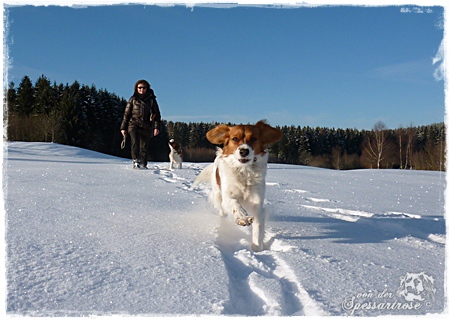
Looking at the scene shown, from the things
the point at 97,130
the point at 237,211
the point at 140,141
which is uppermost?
the point at 97,130

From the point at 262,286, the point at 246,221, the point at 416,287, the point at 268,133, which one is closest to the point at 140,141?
the point at 268,133

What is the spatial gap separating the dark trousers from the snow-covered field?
3663 millimetres

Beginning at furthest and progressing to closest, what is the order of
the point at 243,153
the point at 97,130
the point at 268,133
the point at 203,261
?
1. the point at 97,130
2. the point at 268,133
3. the point at 243,153
4. the point at 203,261

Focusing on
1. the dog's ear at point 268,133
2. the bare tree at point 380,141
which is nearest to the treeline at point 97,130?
the bare tree at point 380,141

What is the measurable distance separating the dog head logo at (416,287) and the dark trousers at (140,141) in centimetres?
602

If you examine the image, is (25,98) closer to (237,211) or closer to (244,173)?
(244,173)

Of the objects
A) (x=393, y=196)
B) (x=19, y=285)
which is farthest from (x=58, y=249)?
(x=393, y=196)

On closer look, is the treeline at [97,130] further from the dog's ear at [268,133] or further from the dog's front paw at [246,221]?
the dog's front paw at [246,221]

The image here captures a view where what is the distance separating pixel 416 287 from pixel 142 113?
603cm

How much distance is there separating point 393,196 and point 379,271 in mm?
3555

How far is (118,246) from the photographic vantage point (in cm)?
191

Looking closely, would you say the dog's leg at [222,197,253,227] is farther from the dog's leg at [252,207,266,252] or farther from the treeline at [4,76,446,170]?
the treeline at [4,76,446,170]

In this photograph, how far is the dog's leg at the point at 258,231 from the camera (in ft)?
7.31

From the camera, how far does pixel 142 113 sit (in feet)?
22.4
